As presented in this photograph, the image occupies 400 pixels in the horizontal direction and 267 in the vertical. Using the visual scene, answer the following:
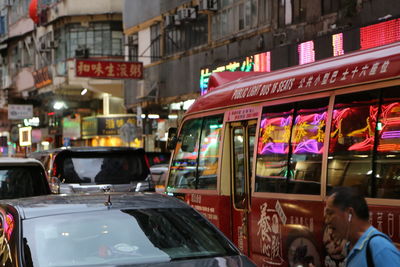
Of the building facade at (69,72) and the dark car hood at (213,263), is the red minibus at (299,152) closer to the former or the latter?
the dark car hood at (213,263)

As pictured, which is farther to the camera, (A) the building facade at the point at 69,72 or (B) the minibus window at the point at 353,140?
(A) the building facade at the point at 69,72

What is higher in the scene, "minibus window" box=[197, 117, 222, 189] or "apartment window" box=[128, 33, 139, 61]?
"apartment window" box=[128, 33, 139, 61]

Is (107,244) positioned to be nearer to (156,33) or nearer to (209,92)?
(209,92)

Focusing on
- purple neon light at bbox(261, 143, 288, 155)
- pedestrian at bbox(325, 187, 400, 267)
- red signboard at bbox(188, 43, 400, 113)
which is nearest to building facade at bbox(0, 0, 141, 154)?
red signboard at bbox(188, 43, 400, 113)

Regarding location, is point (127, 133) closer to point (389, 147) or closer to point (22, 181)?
point (22, 181)

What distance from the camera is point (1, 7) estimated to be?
51.6 m

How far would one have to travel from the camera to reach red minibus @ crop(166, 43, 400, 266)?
6406 millimetres

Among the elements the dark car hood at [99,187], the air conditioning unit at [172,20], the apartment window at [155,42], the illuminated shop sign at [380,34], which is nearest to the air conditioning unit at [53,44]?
the apartment window at [155,42]

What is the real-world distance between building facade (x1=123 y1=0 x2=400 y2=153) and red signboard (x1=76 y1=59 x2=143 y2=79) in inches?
34.2

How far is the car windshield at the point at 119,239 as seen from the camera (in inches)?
196

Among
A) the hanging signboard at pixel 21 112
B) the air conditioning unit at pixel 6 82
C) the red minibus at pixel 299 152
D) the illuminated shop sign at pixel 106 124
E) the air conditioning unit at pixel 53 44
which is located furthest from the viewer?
the air conditioning unit at pixel 6 82

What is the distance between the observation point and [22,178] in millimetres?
10836

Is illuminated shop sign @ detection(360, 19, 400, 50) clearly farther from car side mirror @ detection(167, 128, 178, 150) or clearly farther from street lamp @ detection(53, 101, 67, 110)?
street lamp @ detection(53, 101, 67, 110)

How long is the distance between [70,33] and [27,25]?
880 cm
